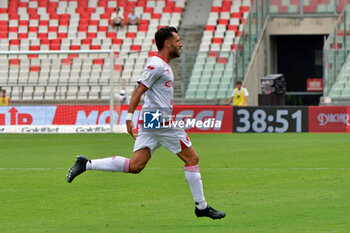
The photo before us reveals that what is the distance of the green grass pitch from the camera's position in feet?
28.1

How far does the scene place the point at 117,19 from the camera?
1462 inches

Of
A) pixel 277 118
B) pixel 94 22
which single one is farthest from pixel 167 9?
pixel 277 118

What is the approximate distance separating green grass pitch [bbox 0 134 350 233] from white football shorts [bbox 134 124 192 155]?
2.55 ft

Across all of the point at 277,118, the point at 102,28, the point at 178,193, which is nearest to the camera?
the point at 178,193

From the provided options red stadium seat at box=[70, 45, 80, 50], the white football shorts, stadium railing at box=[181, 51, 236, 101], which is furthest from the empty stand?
the white football shorts

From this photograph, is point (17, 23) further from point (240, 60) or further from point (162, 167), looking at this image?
point (162, 167)

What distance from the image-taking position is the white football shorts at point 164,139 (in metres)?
8.76

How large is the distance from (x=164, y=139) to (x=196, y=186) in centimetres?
61

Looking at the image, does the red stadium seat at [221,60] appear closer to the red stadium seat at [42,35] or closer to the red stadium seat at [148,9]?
the red stadium seat at [148,9]

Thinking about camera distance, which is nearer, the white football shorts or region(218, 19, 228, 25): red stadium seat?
the white football shorts

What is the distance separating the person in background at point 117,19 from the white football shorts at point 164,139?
28.7m

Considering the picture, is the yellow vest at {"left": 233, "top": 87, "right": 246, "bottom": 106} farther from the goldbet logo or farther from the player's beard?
the player's beard

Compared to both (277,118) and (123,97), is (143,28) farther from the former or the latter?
(277,118)

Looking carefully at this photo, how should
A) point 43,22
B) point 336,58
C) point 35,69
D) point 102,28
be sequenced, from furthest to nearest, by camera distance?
point 43,22, point 102,28, point 336,58, point 35,69
